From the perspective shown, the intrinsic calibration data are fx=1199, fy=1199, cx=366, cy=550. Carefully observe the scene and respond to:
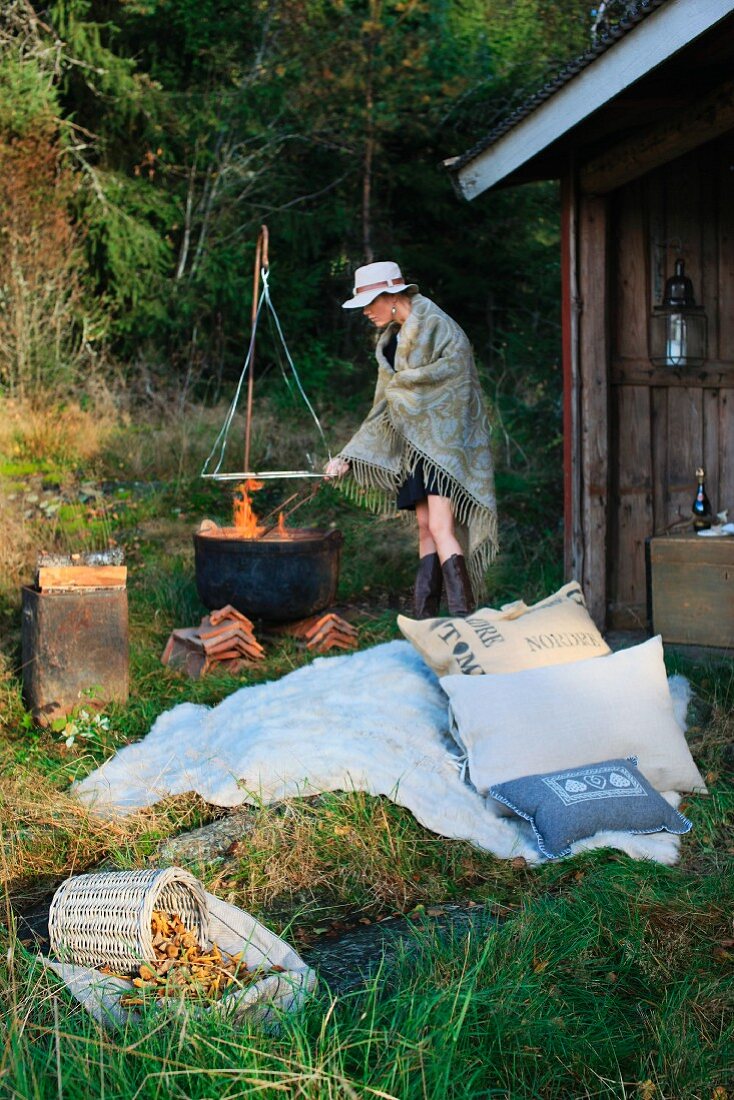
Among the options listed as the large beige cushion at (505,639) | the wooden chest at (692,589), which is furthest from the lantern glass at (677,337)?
the large beige cushion at (505,639)

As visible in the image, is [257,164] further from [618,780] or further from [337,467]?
[618,780]

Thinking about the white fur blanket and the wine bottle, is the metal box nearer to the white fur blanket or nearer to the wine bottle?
the white fur blanket

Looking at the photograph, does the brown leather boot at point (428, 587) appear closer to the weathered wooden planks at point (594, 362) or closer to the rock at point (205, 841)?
the weathered wooden planks at point (594, 362)

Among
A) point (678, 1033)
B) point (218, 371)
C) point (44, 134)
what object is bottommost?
point (678, 1033)

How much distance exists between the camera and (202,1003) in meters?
2.63

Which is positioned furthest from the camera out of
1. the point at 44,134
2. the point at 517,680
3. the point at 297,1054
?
the point at 44,134

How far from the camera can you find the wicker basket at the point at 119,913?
2.83 meters

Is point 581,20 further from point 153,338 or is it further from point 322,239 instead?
point 153,338

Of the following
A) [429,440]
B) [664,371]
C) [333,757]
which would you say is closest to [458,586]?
[429,440]

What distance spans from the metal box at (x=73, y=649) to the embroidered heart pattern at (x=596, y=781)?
2453 mm

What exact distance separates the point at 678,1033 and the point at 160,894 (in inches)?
50.2

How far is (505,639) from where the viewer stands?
4770 mm

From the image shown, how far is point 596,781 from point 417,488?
2408 millimetres

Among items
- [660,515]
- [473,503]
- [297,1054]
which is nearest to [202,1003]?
[297,1054]
